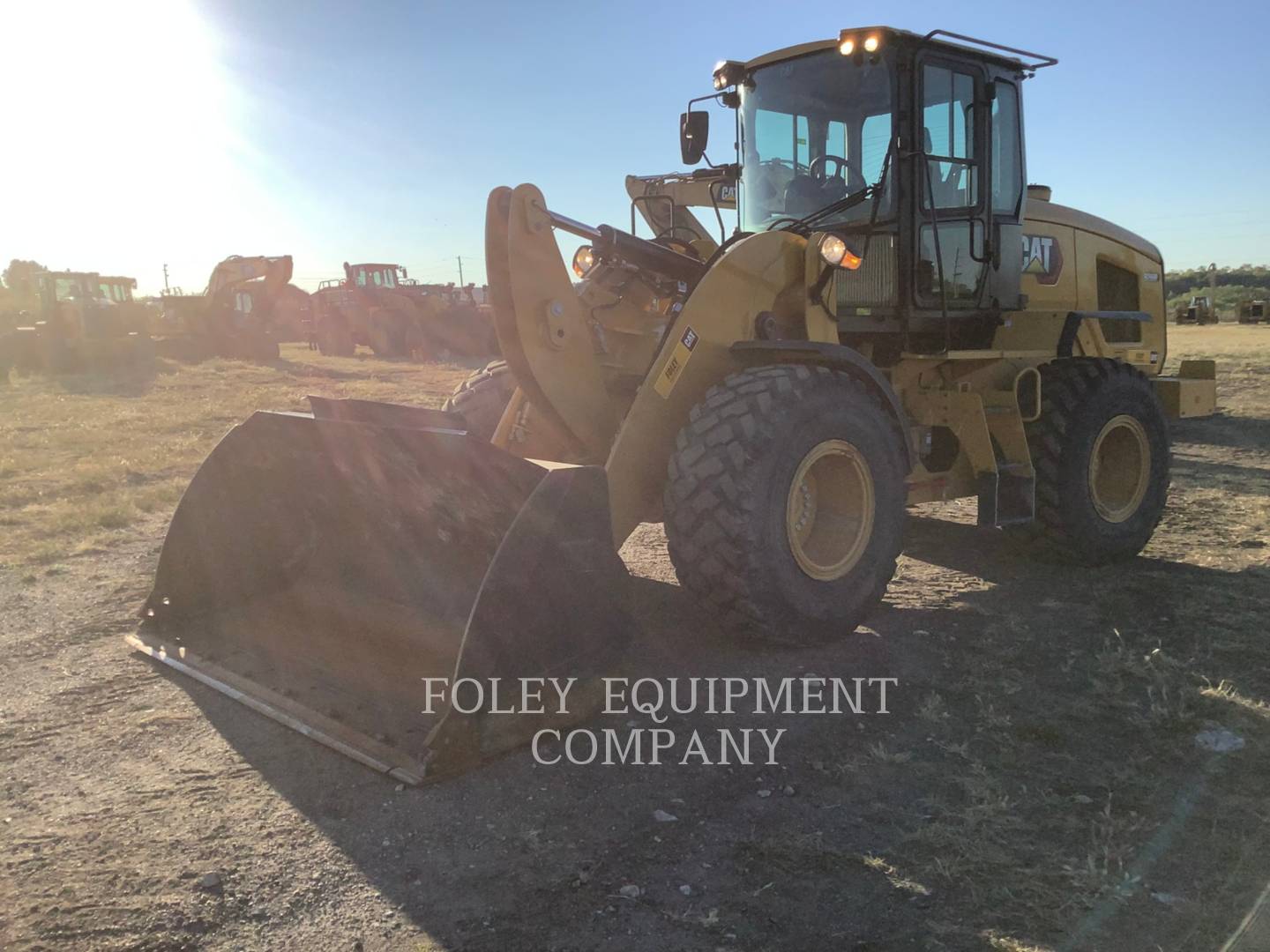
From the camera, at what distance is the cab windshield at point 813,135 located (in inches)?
200

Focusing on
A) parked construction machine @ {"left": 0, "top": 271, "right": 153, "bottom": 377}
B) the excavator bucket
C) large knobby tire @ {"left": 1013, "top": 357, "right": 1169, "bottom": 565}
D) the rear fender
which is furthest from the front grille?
parked construction machine @ {"left": 0, "top": 271, "right": 153, "bottom": 377}

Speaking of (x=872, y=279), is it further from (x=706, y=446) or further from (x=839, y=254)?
(x=706, y=446)

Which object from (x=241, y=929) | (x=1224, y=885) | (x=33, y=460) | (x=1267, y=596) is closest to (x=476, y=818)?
(x=241, y=929)

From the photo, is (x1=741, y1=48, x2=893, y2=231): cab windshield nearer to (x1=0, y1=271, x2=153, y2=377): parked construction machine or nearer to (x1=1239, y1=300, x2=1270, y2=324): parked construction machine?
(x1=0, y1=271, x2=153, y2=377): parked construction machine

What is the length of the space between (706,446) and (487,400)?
1902 millimetres

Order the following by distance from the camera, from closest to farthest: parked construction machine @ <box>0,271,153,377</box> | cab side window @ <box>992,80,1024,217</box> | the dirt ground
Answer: the dirt ground
cab side window @ <box>992,80,1024,217</box>
parked construction machine @ <box>0,271,153,377</box>

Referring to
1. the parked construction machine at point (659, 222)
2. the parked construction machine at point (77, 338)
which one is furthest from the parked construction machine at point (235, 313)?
the parked construction machine at point (659, 222)

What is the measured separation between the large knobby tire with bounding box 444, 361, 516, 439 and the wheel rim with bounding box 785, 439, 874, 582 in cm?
181

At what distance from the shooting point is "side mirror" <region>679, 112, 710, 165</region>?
213 inches

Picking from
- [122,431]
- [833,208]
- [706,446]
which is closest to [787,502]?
[706,446]

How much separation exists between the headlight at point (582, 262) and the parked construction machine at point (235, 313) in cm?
2299

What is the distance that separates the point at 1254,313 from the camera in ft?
99.2

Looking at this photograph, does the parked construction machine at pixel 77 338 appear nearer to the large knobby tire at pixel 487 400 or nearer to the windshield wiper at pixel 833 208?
the large knobby tire at pixel 487 400

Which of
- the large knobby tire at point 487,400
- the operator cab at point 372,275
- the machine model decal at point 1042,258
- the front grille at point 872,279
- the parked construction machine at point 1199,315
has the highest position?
the operator cab at point 372,275
